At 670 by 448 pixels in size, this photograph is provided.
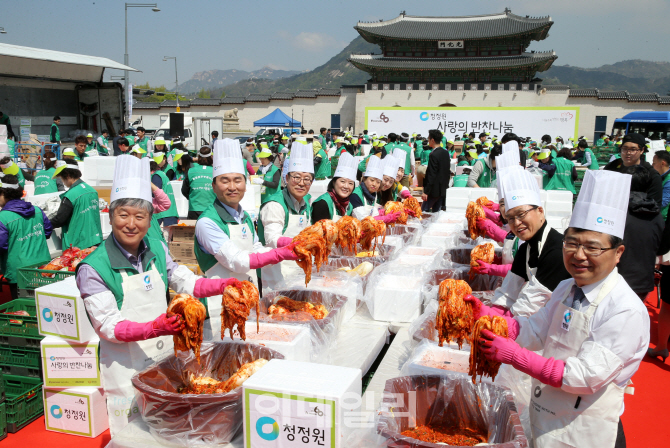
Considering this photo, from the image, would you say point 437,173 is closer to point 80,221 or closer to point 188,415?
point 80,221

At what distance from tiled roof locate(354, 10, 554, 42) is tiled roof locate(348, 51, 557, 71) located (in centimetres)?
222

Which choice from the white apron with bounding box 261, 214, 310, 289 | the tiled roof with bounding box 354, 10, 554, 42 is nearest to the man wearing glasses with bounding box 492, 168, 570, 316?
the white apron with bounding box 261, 214, 310, 289

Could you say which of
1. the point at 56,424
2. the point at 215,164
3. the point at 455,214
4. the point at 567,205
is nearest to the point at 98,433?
the point at 56,424

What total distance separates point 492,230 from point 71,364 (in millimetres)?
3596

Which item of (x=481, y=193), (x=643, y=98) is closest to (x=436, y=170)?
(x=481, y=193)

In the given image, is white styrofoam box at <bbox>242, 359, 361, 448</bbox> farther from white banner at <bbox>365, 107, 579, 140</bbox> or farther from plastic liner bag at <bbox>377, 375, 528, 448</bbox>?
white banner at <bbox>365, 107, 579, 140</bbox>

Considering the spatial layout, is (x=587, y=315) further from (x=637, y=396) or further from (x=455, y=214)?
(x=455, y=214)

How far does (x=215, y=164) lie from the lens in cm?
331

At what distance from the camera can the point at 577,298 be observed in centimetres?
196

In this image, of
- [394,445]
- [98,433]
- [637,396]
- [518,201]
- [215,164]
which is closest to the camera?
[394,445]

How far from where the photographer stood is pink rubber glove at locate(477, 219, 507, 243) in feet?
14.4

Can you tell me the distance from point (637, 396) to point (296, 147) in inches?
143

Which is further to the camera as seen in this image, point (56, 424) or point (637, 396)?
point (637, 396)

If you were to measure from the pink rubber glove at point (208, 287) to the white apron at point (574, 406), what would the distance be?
1.65 m
